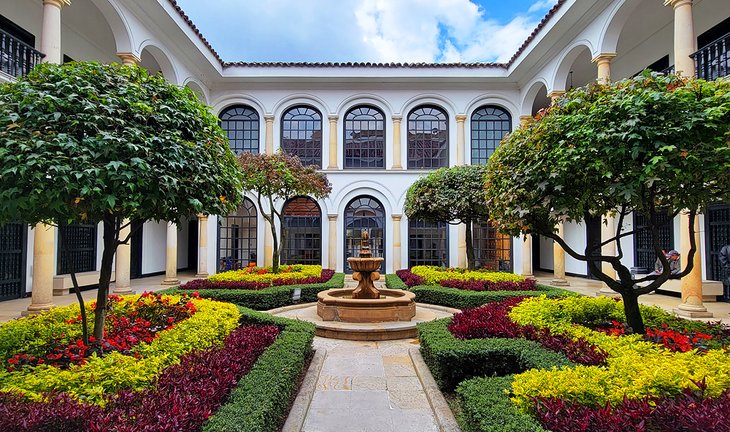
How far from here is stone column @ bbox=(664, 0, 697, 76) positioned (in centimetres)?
871

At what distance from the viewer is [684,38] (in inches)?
346

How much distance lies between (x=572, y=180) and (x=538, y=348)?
1965 millimetres

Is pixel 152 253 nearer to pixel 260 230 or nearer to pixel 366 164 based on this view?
pixel 260 230

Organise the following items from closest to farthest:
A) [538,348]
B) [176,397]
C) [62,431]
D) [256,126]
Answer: [62,431], [176,397], [538,348], [256,126]

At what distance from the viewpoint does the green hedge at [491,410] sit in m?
2.77

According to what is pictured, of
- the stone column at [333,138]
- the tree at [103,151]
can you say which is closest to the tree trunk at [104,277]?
the tree at [103,151]

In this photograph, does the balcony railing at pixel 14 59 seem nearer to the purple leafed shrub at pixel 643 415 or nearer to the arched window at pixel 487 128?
the purple leafed shrub at pixel 643 415

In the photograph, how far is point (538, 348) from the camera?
14.7 ft

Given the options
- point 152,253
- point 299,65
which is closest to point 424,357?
point 299,65

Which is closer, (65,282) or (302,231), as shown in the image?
(65,282)

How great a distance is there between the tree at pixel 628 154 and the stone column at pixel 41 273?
360 inches

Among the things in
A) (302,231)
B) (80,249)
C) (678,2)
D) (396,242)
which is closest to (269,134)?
(302,231)

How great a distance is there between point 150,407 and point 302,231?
14.9 meters

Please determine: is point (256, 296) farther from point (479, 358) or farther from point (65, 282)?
point (65, 282)
